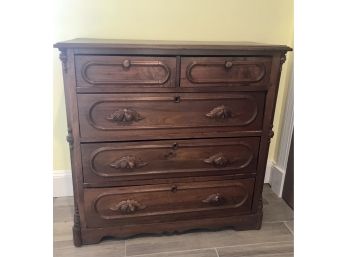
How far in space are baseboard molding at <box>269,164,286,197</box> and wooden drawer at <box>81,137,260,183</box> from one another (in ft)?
1.90

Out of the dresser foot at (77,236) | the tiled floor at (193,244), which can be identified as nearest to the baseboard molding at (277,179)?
the tiled floor at (193,244)

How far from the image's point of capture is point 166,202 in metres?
1.42

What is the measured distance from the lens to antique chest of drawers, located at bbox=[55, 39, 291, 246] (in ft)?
3.87

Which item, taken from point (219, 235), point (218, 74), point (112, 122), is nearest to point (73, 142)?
point (112, 122)

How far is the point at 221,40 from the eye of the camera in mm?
1700

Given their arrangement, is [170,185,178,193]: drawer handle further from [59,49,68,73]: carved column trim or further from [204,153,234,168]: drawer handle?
[59,49,68,73]: carved column trim

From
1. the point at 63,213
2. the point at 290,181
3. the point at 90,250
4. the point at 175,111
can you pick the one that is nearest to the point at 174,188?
the point at 175,111

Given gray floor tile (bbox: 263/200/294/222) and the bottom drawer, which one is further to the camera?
gray floor tile (bbox: 263/200/294/222)

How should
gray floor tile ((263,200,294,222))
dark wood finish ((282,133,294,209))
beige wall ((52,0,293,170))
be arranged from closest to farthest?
beige wall ((52,0,293,170)) → gray floor tile ((263,200,294,222)) → dark wood finish ((282,133,294,209))

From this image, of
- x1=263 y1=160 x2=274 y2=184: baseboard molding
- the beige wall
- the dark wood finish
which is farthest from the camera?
x1=263 y1=160 x2=274 y2=184: baseboard molding

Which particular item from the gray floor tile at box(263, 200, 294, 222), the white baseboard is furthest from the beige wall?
the gray floor tile at box(263, 200, 294, 222)

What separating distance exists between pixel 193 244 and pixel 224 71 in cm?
90
